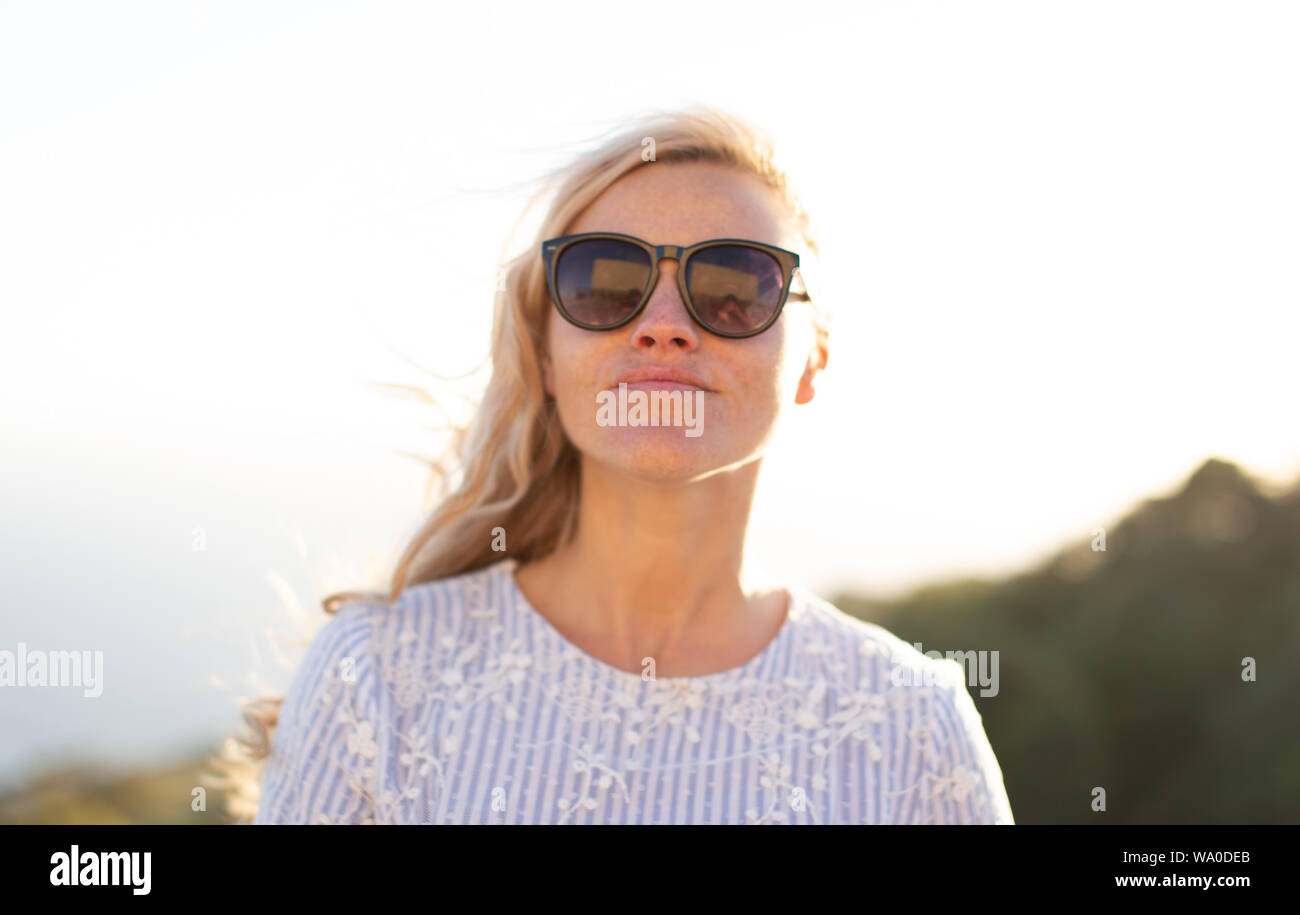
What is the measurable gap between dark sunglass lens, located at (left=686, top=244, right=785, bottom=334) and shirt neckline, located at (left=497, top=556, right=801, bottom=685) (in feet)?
2.92

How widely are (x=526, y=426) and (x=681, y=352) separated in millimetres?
713

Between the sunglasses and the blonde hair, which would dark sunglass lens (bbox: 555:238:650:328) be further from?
the blonde hair

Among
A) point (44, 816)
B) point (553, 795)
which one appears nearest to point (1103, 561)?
point (553, 795)

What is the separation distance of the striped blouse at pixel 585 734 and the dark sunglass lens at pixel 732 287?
36.8 inches

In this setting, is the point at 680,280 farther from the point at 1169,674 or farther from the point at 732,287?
the point at 1169,674

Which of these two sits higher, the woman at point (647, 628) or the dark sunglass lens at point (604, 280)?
the dark sunglass lens at point (604, 280)

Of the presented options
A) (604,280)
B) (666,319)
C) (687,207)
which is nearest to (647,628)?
(666,319)

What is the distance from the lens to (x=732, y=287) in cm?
288

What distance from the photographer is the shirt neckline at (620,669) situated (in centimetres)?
295

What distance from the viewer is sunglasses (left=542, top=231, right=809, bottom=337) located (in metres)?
2.86

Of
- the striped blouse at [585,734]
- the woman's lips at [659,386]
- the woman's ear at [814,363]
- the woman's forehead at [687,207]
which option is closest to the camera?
the striped blouse at [585,734]

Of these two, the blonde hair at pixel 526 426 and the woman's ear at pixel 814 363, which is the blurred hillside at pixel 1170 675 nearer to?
the woman's ear at pixel 814 363

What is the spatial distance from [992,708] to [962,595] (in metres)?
2.16

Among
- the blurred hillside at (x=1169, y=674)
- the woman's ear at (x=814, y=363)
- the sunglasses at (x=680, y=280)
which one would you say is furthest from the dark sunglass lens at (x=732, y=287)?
the blurred hillside at (x=1169, y=674)
